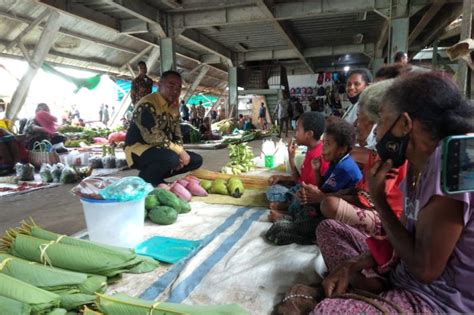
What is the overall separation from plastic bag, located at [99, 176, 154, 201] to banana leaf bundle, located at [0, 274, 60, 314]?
0.71 meters

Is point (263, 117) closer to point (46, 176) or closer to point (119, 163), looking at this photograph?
point (119, 163)

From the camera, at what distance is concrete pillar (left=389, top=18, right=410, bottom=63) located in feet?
21.0

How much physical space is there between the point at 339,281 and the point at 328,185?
0.94m

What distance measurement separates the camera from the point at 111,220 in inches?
80.8

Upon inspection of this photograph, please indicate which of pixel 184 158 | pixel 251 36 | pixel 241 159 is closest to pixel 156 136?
pixel 184 158

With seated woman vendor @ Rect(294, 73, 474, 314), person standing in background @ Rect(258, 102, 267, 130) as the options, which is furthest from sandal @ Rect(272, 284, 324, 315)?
person standing in background @ Rect(258, 102, 267, 130)

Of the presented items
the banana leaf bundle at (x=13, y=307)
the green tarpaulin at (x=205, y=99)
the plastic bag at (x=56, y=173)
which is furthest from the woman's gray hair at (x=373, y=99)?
the green tarpaulin at (x=205, y=99)

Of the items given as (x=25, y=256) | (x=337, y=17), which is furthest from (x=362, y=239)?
(x=337, y=17)

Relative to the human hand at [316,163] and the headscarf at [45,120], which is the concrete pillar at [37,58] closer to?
the headscarf at [45,120]

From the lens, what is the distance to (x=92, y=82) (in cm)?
863

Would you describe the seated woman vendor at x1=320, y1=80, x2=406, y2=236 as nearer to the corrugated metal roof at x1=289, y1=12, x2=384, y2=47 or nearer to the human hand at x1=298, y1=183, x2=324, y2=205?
the human hand at x1=298, y1=183, x2=324, y2=205

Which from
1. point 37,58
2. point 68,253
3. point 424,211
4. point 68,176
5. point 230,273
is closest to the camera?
point 424,211

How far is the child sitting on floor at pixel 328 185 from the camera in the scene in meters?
2.16

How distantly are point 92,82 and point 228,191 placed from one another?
662 cm
